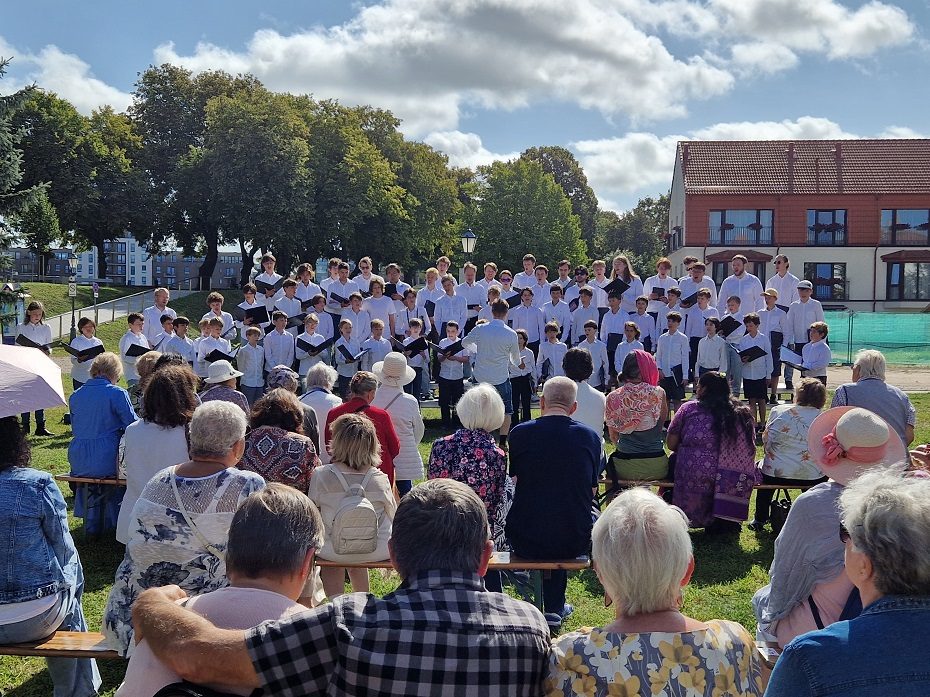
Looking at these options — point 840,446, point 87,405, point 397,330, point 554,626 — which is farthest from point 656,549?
point 397,330

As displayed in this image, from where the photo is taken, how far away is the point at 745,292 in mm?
15539

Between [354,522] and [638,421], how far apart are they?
10.3ft

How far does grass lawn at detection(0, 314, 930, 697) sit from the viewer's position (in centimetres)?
478

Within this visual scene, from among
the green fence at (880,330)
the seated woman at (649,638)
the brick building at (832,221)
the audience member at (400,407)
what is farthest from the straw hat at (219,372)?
the brick building at (832,221)

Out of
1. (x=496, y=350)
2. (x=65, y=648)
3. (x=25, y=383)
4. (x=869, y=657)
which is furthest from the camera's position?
(x=496, y=350)

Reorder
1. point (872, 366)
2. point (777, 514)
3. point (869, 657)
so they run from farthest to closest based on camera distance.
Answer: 1. point (777, 514)
2. point (872, 366)
3. point (869, 657)

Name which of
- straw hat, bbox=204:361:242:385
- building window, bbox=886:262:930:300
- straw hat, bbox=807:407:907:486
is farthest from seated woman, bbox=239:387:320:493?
building window, bbox=886:262:930:300

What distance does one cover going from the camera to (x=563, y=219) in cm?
5653

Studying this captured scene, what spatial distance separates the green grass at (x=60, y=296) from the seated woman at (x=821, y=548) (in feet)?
117

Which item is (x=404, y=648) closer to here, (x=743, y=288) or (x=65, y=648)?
(x=65, y=648)

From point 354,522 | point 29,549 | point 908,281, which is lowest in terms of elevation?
point 354,522

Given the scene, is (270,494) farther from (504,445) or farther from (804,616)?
(504,445)

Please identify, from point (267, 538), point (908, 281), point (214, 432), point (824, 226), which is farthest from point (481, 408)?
point (908, 281)

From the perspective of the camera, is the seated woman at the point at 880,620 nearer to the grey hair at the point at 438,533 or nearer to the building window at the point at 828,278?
the grey hair at the point at 438,533
